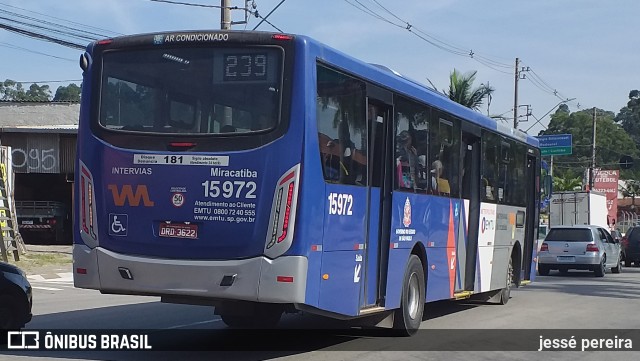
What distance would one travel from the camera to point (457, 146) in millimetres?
13039

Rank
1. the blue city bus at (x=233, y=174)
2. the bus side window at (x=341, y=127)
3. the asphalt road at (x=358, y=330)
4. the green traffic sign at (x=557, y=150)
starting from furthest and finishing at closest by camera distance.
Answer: the green traffic sign at (x=557, y=150), the asphalt road at (x=358, y=330), the bus side window at (x=341, y=127), the blue city bus at (x=233, y=174)

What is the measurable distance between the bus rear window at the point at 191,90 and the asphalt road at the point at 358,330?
104 inches

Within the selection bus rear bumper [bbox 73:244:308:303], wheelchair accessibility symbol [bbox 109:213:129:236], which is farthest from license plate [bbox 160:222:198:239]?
wheelchair accessibility symbol [bbox 109:213:129:236]

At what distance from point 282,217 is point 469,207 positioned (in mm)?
6276

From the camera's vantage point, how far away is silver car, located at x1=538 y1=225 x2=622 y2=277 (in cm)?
2648

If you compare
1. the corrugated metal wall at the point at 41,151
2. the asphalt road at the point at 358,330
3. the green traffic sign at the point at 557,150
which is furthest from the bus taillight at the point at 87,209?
the green traffic sign at the point at 557,150

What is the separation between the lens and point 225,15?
21.9 meters

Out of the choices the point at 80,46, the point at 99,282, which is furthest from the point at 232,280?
the point at 80,46

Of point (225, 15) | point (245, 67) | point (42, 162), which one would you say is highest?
point (225, 15)

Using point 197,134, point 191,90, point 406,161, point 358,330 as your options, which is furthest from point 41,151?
point 197,134

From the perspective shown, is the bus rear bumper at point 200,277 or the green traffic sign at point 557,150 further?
the green traffic sign at point 557,150

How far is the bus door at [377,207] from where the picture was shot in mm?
9852

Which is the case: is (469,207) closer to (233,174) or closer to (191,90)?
(233,174)

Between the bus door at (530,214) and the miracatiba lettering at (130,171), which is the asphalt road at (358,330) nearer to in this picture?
the bus door at (530,214)
